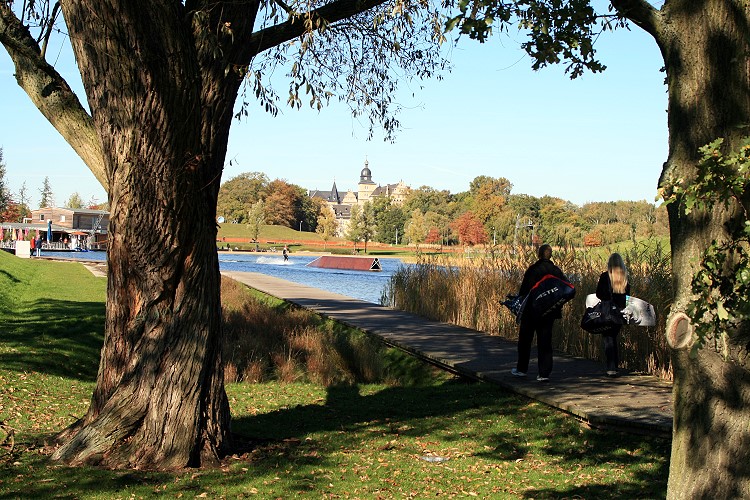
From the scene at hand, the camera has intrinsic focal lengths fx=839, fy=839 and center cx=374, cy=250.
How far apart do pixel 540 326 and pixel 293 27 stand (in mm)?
5086

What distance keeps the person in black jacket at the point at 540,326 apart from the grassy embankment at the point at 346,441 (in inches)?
26.6

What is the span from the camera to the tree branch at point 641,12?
5.26 metres

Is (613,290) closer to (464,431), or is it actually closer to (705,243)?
(464,431)

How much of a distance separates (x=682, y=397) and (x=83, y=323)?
13799 millimetres

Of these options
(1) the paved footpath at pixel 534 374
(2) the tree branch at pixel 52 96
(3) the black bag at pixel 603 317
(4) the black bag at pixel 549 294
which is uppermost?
(2) the tree branch at pixel 52 96

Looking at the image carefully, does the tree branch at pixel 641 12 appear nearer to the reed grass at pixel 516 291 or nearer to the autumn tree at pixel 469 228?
the reed grass at pixel 516 291

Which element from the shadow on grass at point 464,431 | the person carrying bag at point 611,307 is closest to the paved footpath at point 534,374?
the shadow on grass at point 464,431

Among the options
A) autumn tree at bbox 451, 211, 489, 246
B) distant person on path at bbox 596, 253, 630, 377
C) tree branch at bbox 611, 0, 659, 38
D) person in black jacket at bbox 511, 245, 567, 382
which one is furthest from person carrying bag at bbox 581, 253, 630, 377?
autumn tree at bbox 451, 211, 489, 246

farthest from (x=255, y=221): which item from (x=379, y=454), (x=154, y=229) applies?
(x=154, y=229)

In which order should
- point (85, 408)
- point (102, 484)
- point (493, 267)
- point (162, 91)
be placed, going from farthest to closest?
point (493, 267) → point (85, 408) → point (162, 91) → point (102, 484)

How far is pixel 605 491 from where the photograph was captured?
6.57 m

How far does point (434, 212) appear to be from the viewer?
387 ft

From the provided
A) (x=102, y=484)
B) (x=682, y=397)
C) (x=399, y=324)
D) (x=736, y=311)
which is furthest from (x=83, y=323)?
(x=736, y=311)

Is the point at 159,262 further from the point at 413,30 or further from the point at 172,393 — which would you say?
the point at 413,30
